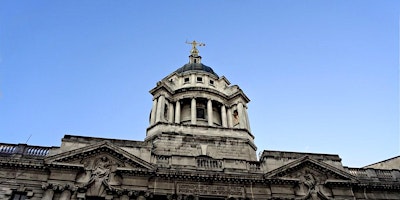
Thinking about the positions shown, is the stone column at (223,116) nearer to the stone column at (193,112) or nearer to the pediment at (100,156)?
the stone column at (193,112)

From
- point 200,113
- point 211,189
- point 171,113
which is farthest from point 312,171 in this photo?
point 171,113

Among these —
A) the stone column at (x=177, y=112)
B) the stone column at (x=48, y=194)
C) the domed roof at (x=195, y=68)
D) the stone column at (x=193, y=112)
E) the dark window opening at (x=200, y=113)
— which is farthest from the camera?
the domed roof at (x=195, y=68)

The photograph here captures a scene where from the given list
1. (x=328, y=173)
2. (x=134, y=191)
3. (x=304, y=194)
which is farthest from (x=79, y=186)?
(x=328, y=173)

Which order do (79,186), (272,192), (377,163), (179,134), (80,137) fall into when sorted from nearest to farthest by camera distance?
(79,186) → (272,192) → (80,137) → (179,134) → (377,163)

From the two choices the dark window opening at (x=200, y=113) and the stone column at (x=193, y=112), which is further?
the dark window opening at (x=200, y=113)

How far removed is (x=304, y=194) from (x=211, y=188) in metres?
6.35

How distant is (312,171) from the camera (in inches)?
903

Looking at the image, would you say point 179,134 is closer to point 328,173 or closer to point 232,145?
point 232,145

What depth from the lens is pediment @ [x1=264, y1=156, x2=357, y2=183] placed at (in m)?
22.3

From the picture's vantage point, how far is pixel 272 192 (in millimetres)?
21125

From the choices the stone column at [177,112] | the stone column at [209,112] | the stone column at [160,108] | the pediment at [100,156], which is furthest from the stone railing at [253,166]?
the stone column at [160,108]

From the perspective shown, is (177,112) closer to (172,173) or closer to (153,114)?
(153,114)

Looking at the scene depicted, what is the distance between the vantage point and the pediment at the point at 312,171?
22.3 meters

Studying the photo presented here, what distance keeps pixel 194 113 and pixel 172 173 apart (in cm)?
1010
